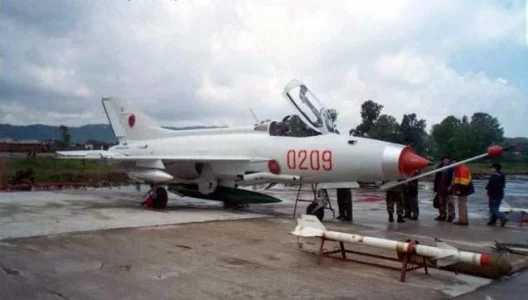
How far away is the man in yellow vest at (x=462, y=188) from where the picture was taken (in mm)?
11758

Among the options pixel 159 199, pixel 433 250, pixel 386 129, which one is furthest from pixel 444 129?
pixel 433 250

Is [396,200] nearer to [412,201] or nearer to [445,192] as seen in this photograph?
[412,201]

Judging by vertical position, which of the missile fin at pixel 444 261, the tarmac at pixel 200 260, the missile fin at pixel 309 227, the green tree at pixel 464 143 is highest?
the green tree at pixel 464 143

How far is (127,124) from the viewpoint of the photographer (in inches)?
664

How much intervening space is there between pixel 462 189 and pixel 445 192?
63 cm

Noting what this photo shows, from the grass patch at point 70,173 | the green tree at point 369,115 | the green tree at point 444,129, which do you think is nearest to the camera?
the grass patch at point 70,173

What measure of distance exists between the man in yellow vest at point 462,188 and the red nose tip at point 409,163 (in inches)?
81.9

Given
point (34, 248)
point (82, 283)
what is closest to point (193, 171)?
point (34, 248)

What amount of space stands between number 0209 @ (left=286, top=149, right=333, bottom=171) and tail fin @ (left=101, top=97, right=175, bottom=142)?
5176mm

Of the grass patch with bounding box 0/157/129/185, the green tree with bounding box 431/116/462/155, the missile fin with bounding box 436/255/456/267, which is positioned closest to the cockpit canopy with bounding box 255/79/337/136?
the missile fin with bounding box 436/255/456/267

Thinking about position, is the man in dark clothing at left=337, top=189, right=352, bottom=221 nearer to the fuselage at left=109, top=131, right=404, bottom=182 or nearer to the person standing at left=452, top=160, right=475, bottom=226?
the fuselage at left=109, top=131, right=404, bottom=182

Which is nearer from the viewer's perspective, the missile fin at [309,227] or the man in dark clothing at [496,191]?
the missile fin at [309,227]

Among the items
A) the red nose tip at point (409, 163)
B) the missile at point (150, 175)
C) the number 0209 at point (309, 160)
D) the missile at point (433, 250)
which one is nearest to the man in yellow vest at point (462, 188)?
the red nose tip at point (409, 163)

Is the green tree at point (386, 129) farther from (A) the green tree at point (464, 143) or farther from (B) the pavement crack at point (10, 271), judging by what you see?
(B) the pavement crack at point (10, 271)
